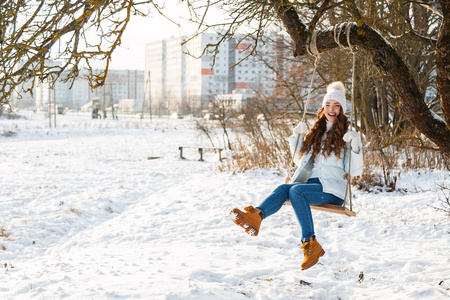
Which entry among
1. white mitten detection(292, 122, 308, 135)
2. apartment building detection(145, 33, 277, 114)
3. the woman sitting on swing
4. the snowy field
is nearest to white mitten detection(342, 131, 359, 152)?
the woman sitting on swing

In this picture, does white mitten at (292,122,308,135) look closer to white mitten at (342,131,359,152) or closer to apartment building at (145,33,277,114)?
white mitten at (342,131,359,152)

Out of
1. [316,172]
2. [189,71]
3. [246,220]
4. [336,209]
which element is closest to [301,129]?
[316,172]

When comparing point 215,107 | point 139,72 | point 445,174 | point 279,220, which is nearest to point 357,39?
point 279,220

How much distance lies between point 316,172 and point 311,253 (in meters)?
0.88

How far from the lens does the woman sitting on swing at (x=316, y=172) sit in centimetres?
417

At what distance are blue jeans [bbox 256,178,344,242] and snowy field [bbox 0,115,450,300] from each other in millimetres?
870

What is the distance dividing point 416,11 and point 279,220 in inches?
311

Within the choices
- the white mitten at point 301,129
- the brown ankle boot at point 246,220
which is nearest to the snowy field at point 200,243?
the brown ankle boot at point 246,220

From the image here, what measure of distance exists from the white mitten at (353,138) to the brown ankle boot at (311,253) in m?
0.97

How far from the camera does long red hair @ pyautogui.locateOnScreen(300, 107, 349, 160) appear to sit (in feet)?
14.7

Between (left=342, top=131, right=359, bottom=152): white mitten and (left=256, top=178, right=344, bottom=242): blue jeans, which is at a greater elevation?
(left=342, top=131, right=359, bottom=152): white mitten

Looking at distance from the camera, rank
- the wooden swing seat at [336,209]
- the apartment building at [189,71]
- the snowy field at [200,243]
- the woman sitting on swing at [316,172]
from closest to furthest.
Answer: the wooden swing seat at [336,209]
the woman sitting on swing at [316,172]
the snowy field at [200,243]
the apartment building at [189,71]

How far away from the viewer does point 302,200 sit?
14.0ft

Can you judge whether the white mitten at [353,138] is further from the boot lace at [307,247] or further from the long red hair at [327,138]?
the boot lace at [307,247]
